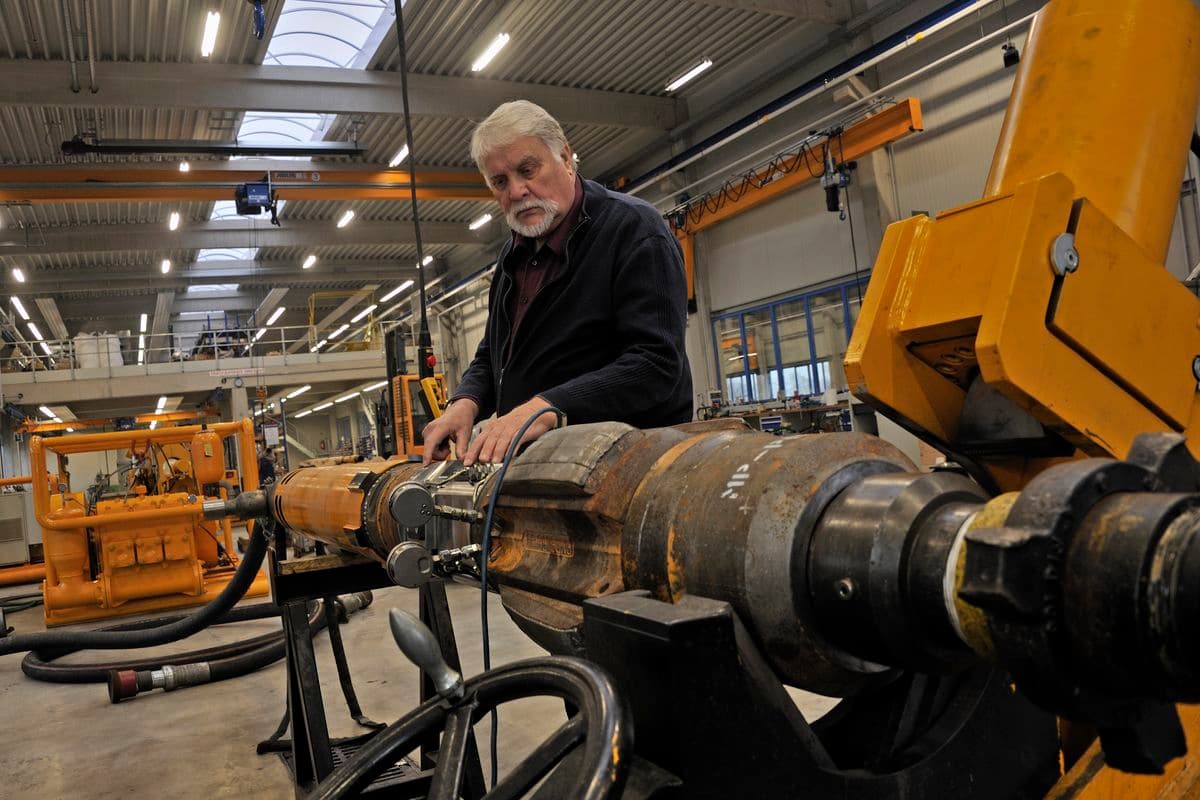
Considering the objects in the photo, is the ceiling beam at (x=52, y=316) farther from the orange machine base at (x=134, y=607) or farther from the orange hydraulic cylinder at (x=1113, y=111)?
the orange hydraulic cylinder at (x=1113, y=111)

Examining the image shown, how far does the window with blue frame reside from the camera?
27.2ft

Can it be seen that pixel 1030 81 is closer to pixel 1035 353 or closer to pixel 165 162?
pixel 1035 353

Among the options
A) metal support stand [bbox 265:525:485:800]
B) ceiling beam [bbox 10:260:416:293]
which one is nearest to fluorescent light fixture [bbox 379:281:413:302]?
ceiling beam [bbox 10:260:416:293]

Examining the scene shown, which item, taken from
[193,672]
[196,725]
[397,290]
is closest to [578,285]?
[196,725]

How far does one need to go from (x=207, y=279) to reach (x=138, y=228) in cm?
260

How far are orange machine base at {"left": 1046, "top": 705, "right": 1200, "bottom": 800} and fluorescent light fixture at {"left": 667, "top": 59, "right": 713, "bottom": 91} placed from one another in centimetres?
817

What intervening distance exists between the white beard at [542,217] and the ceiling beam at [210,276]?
1396 cm

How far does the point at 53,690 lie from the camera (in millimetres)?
4152

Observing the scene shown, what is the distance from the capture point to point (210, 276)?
14148mm

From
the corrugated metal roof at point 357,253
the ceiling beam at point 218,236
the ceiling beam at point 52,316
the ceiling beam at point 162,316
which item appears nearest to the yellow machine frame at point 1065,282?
the ceiling beam at point 218,236

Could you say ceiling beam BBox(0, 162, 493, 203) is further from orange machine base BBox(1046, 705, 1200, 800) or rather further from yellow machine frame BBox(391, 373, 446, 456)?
orange machine base BBox(1046, 705, 1200, 800)

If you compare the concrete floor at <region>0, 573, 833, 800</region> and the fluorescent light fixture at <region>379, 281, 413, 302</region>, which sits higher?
the fluorescent light fixture at <region>379, 281, 413, 302</region>

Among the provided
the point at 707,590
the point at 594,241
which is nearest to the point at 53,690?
the point at 594,241

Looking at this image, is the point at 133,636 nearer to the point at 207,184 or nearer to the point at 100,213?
the point at 207,184
